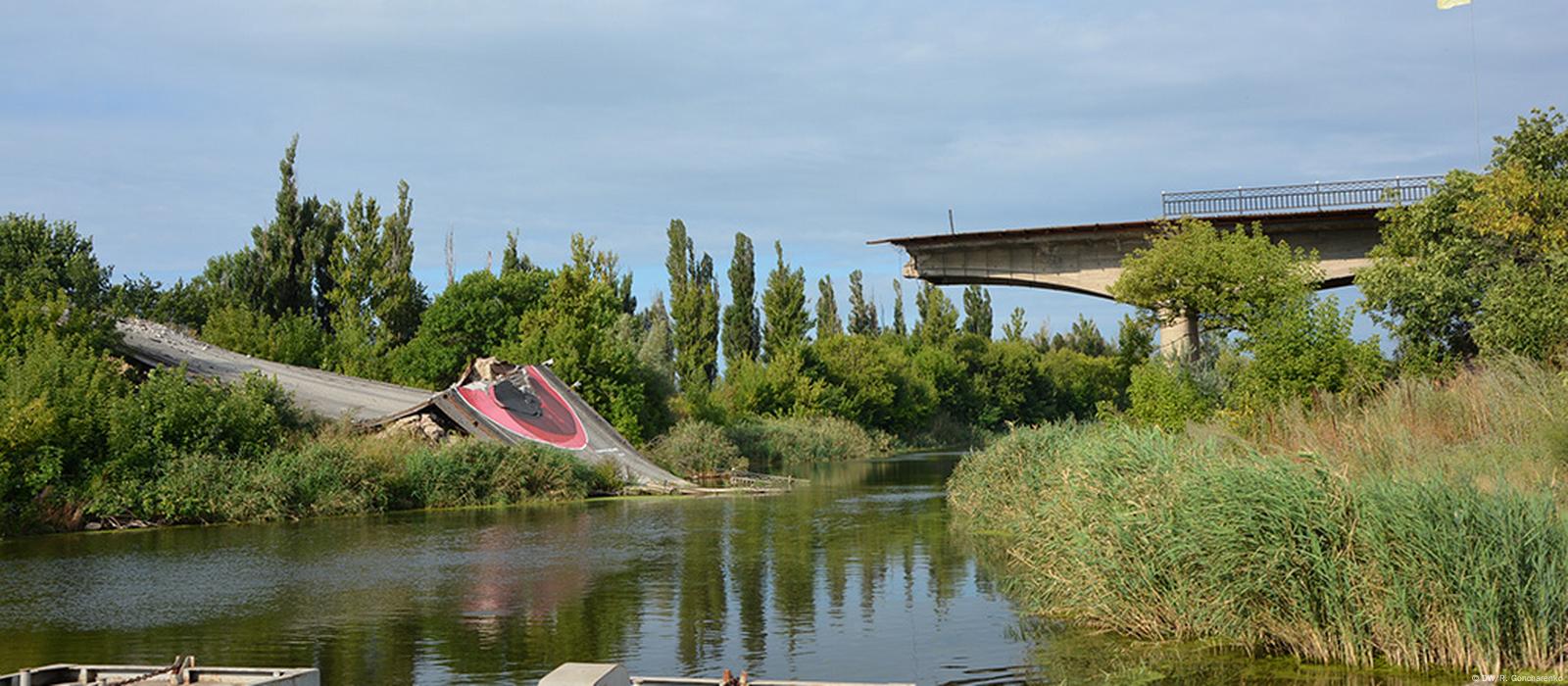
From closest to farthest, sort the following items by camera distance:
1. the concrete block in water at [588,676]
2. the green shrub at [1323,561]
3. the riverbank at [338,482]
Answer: the concrete block in water at [588,676] < the green shrub at [1323,561] < the riverbank at [338,482]

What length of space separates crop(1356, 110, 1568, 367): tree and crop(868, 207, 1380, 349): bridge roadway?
339 inches

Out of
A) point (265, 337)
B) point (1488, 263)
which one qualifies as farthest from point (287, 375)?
point (1488, 263)

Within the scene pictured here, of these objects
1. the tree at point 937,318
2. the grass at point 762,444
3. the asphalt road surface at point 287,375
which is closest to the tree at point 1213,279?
the grass at point 762,444

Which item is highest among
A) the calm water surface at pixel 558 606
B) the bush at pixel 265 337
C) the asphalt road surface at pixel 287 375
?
the bush at pixel 265 337

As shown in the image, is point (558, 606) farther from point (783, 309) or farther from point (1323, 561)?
point (783, 309)

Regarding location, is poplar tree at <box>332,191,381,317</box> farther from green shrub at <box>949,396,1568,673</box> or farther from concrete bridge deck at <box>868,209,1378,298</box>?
green shrub at <box>949,396,1568,673</box>

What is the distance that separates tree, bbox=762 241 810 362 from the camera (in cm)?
7975

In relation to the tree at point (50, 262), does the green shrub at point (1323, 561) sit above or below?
below

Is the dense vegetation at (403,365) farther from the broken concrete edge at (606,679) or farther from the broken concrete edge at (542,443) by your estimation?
the broken concrete edge at (606,679)

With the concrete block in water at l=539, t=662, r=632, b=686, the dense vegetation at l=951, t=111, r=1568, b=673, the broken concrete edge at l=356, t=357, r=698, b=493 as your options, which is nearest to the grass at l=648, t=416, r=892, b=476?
the broken concrete edge at l=356, t=357, r=698, b=493

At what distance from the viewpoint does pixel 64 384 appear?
1203 inches

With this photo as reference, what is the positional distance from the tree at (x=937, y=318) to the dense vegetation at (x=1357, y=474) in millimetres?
63829

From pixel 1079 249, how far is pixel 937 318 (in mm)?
52625

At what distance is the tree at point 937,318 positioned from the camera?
3757 inches
